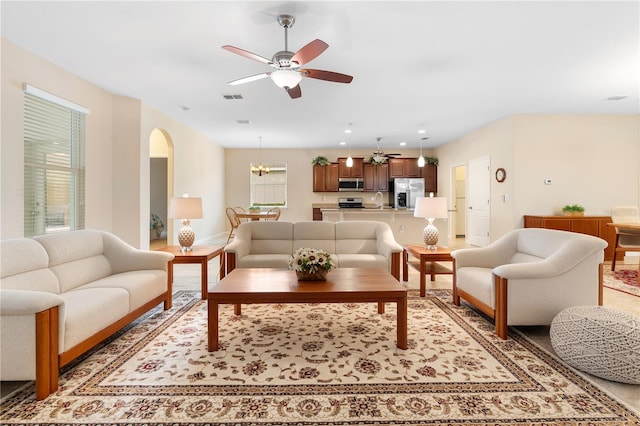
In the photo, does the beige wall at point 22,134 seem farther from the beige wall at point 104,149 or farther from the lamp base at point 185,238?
the lamp base at point 185,238

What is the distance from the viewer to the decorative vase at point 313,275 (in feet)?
8.73

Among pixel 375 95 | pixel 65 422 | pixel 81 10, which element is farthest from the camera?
pixel 375 95

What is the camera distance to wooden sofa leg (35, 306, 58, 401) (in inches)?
67.8

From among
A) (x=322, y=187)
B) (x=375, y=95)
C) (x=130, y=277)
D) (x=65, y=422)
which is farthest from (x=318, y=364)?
(x=322, y=187)

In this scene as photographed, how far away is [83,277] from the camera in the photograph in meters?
2.70

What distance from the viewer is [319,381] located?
1.94m

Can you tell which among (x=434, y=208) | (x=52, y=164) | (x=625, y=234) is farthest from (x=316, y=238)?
(x=625, y=234)

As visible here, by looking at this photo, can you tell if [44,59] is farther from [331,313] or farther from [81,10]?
[331,313]

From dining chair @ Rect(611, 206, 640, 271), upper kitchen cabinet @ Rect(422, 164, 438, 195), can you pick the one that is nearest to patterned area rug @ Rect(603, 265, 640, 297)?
dining chair @ Rect(611, 206, 640, 271)

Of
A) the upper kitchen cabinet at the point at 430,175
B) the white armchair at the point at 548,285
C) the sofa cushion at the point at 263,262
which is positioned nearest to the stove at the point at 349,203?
the upper kitchen cabinet at the point at 430,175

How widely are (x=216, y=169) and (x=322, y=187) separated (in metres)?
3.02

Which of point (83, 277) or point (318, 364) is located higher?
point (83, 277)

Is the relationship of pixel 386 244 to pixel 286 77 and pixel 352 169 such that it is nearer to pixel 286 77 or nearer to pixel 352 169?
pixel 286 77

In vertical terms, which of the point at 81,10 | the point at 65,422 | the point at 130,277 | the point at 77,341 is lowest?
the point at 65,422
